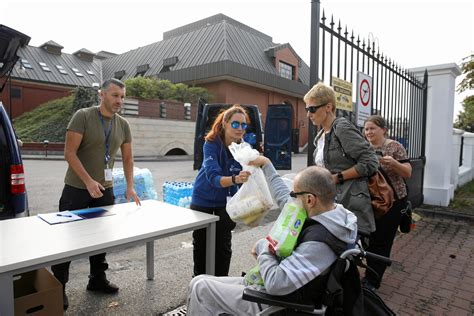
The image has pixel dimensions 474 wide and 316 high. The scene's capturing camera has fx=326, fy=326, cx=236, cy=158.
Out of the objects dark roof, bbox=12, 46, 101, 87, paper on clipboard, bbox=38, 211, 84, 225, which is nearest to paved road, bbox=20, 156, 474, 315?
paper on clipboard, bbox=38, 211, 84, 225

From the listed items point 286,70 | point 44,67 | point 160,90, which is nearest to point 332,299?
point 160,90

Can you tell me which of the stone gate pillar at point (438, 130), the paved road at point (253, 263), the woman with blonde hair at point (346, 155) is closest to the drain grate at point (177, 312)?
the paved road at point (253, 263)

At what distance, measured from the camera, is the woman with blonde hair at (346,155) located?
8.08 feet

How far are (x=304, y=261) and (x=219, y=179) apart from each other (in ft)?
3.69

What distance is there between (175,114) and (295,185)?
19133 mm

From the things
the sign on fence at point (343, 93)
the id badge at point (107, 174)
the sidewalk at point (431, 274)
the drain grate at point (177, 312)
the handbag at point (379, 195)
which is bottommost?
the sidewalk at point (431, 274)

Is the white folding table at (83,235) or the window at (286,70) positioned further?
the window at (286,70)

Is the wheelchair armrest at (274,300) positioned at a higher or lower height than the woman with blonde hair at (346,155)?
lower

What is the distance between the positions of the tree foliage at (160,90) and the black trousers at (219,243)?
18998mm

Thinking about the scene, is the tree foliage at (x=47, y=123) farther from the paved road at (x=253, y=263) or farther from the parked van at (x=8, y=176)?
the parked van at (x=8, y=176)

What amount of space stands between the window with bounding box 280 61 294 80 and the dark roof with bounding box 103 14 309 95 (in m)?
1.32

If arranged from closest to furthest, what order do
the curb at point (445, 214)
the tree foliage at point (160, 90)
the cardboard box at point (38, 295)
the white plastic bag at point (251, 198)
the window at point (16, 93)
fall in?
1. the cardboard box at point (38, 295)
2. the white plastic bag at point (251, 198)
3. the curb at point (445, 214)
4. the tree foliage at point (160, 90)
5. the window at point (16, 93)

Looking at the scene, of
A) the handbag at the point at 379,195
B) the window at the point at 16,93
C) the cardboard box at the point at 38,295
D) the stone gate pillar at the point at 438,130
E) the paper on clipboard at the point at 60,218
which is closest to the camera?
the cardboard box at the point at 38,295

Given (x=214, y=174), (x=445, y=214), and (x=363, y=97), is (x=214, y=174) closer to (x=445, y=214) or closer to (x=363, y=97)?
(x=363, y=97)
